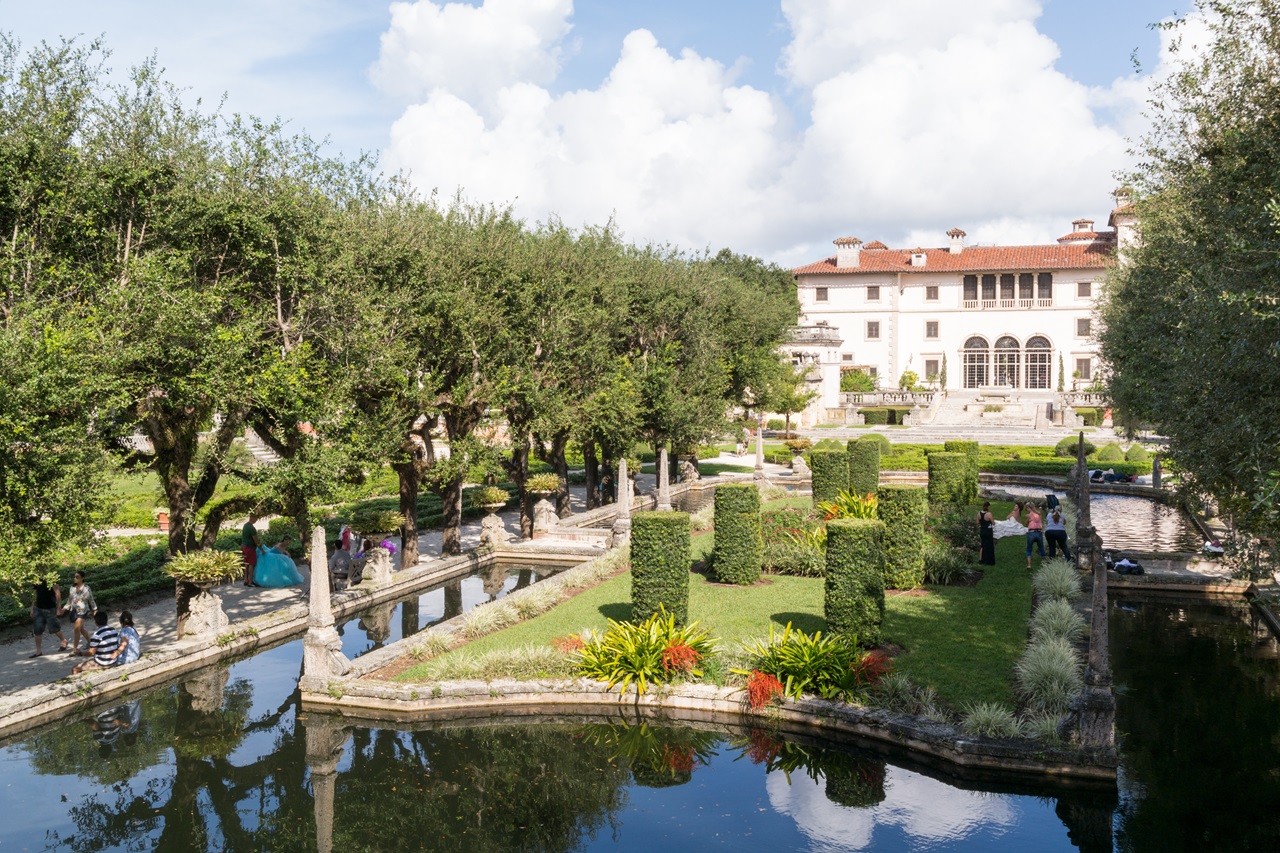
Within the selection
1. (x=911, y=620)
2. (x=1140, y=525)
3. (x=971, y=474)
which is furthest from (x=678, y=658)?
(x=1140, y=525)

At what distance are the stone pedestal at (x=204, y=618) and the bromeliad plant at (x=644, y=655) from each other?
6.36 meters

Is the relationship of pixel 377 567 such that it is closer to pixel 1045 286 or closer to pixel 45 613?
pixel 45 613

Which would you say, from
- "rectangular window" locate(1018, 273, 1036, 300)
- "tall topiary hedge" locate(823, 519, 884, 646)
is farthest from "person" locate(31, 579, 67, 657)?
"rectangular window" locate(1018, 273, 1036, 300)

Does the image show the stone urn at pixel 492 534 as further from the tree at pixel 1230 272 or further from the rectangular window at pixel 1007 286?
the rectangular window at pixel 1007 286

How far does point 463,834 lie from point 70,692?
22.1 feet

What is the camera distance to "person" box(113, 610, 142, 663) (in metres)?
14.2

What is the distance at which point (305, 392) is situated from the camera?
1576 cm

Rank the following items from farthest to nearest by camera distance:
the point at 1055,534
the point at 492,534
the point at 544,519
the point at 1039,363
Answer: the point at 1039,363 → the point at 544,519 → the point at 492,534 → the point at 1055,534

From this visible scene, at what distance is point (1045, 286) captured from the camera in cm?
6662

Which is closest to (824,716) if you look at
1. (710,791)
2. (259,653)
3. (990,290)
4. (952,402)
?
(710,791)

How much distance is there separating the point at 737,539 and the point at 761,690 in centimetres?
654

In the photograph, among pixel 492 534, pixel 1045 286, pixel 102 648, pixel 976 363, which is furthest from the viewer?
pixel 976 363

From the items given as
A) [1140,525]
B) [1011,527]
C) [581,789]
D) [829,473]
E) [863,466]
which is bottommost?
[581,789]

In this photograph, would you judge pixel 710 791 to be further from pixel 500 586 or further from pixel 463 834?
pixel 500 586
